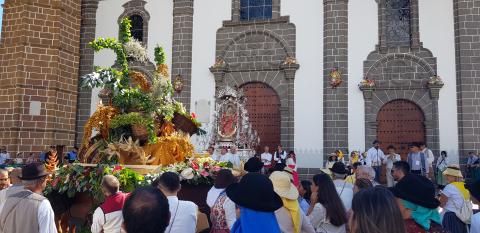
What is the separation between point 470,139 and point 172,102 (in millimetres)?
10497

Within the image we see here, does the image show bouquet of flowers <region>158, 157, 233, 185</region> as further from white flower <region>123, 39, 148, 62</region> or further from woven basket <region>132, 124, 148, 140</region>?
white flower <region>123, 39, 148, 62</region>

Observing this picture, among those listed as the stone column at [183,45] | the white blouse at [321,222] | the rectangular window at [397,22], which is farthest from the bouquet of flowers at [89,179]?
the rectangular window at [397,22]

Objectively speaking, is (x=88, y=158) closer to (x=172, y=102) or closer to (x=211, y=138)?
(x=172, y=102)

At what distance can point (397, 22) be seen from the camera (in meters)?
16.2

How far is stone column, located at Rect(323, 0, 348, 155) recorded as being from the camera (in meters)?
15.7

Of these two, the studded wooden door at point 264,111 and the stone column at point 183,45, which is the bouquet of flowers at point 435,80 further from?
the stone column at point 183,45

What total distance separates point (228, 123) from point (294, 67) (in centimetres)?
316

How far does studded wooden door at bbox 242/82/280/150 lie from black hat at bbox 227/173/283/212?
43.7 ft

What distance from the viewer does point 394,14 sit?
16281 mm

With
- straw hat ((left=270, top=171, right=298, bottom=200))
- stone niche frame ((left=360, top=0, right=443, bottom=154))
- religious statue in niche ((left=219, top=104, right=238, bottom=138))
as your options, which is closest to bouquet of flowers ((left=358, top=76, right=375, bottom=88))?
stone niche frame ((left=360, top=0, right=443, bottom=154))

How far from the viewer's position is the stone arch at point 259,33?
16.6 m

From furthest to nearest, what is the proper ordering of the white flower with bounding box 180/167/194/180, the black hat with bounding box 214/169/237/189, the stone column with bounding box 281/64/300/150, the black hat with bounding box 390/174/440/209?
the stone column with bounding box 281/64/300/150
the white flower with bounding box 180/167/194/180
the black hat with bounding box 214/169/237/189
the black hat with bounding box 390/174/440/209

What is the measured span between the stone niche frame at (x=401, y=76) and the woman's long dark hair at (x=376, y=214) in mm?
13397

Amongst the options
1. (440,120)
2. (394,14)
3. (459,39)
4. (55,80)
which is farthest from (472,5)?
(55,80)
